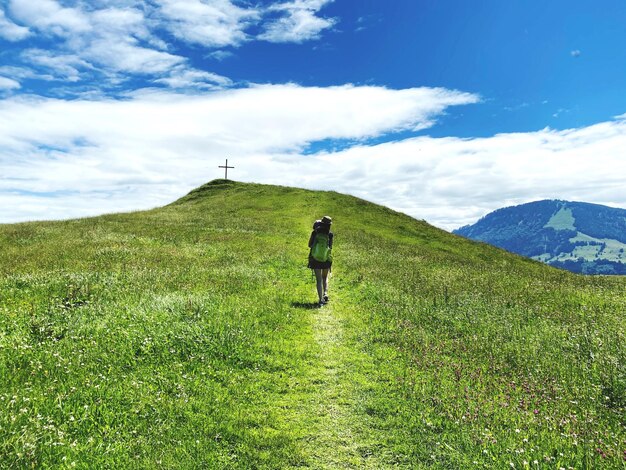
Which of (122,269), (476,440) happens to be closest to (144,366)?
(476,440)

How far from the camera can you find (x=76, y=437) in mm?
6566

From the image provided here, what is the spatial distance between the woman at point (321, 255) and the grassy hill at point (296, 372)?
0.88 m

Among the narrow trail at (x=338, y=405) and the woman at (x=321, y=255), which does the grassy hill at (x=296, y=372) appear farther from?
the woman at (x=321, y=255)

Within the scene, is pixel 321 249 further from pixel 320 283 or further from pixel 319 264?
pixel 320 283

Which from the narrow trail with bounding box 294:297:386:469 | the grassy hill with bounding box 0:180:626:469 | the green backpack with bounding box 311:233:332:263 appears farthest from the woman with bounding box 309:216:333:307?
the narrow trail with bounding box 294:297:386:469

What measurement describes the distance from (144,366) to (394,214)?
5800 centimetres

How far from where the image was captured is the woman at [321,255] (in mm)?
16719

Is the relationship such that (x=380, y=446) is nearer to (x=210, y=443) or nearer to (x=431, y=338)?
(x=210, y=443)

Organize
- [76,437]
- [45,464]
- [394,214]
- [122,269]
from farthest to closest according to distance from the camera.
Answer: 1. [394,214]
2. [122,269]
3. [76,437]
4. [45,464]

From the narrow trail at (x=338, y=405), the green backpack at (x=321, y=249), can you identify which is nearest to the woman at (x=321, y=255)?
the green backpack at (x=321, y=249)

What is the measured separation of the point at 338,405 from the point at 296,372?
70.8 inches

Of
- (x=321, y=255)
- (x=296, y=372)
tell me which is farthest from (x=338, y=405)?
(x=321, y=255)

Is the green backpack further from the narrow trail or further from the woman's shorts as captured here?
the narrow trail

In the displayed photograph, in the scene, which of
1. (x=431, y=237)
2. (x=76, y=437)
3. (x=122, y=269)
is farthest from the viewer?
(x=431, y=237)
